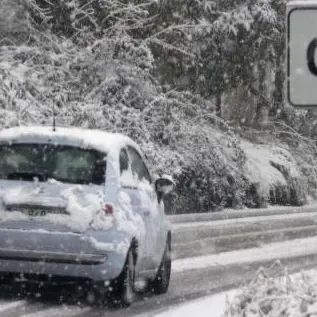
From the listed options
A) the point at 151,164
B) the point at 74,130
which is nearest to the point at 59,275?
the point at 74,130

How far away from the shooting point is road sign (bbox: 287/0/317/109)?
5.55 metres

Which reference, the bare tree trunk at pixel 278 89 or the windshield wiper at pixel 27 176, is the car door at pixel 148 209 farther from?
the bare tree trunk at pixel 278 89

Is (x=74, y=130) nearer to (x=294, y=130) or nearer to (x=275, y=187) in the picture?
(x=275, y=187)

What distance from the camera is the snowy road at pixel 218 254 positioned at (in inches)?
406

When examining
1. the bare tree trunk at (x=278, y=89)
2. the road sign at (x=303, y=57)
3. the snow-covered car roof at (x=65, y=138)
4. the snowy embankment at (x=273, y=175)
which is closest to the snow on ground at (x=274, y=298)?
the road sign at (x=303, y=57)

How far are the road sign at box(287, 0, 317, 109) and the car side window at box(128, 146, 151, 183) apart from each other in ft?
18.7

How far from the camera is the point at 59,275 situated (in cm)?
998

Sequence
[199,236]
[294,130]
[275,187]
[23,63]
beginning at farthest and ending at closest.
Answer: [294,130] → [275,187] → [23,63] → [199,236]

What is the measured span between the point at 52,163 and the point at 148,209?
3.72ft

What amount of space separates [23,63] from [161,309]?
1400 centimetres

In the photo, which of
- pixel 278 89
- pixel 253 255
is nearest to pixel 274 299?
pixel 253 255

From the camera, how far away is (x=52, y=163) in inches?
416

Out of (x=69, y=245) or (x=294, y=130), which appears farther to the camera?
(x=294, y=130)

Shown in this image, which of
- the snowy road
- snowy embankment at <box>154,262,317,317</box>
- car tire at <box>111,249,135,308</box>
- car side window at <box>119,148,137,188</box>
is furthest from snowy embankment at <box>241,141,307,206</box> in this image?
snowy embankment at <box>154,262,317,317</box>
